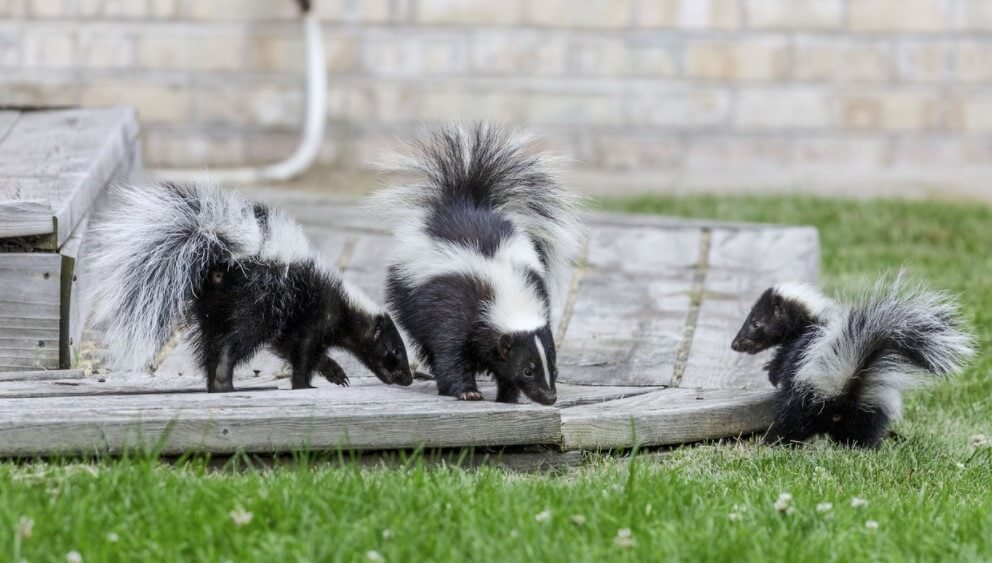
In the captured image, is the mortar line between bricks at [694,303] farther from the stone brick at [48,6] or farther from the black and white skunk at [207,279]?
the stone brick at [48,6]

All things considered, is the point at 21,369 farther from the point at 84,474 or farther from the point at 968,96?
the point at 968,96

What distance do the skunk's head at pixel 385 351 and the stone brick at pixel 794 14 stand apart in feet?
19.4

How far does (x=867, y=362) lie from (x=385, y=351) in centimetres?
165

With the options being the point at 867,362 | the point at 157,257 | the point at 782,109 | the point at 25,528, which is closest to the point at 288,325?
the point at 157,257

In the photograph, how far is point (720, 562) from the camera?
3.21 meters

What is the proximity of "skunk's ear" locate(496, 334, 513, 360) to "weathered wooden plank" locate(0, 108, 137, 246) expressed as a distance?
1.50 metres

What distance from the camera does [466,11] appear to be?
33.0 feet

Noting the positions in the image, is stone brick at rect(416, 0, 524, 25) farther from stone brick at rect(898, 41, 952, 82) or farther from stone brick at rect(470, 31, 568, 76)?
stone brick at rect(898, 41, 952, 82)

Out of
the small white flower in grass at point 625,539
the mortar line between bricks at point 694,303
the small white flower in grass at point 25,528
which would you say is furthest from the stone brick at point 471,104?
the small white flower in grass at point 25,528

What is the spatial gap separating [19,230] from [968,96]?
7653 mm

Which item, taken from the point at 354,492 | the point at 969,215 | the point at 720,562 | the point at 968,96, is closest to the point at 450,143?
the point at 354,492

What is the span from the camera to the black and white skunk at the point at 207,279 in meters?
4.45

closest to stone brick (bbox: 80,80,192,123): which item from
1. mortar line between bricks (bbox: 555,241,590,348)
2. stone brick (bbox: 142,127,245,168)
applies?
stone brick (bbox: 142,127,245,168)

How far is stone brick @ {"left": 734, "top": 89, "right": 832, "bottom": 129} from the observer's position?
1016cm
